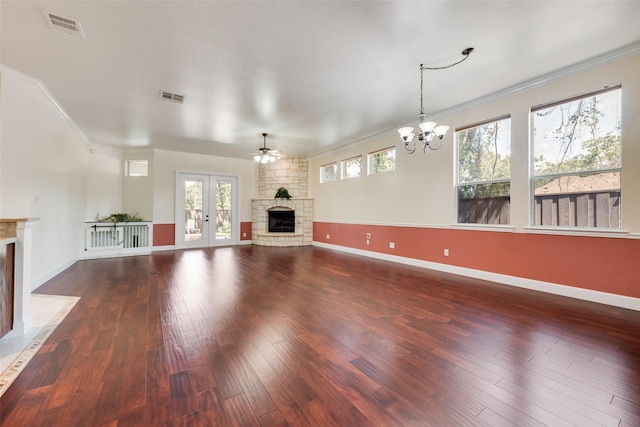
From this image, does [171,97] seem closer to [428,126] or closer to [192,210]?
[428,126]

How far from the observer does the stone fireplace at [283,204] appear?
8.66 metres

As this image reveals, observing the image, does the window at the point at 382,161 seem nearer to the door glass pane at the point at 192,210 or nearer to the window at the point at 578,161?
the window at the point at 578,161

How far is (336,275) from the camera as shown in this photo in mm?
4555

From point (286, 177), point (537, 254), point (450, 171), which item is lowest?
point (537, 254)

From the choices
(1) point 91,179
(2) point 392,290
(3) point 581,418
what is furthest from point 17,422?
(1) point 91,179

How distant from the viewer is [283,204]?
8703mm

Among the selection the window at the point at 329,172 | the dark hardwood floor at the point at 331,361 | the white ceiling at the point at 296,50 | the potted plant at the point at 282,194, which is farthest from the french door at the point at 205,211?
the dark hardwood floor at the point at 331,361

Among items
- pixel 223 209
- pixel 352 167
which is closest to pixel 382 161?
pixel 352 167

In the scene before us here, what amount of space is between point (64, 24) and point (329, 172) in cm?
627

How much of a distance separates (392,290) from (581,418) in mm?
2309

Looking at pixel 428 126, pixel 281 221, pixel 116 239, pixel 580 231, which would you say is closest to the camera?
pixel 428 126

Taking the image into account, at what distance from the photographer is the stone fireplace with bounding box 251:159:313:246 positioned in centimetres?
866

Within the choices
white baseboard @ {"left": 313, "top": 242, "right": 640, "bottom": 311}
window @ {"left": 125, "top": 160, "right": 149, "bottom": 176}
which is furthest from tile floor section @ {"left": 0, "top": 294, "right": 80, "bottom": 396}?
white baseboard @ {"left": 313, "top": 242, "right": 640, "bottom": 311}

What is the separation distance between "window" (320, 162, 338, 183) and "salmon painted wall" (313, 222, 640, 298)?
2782 mm
